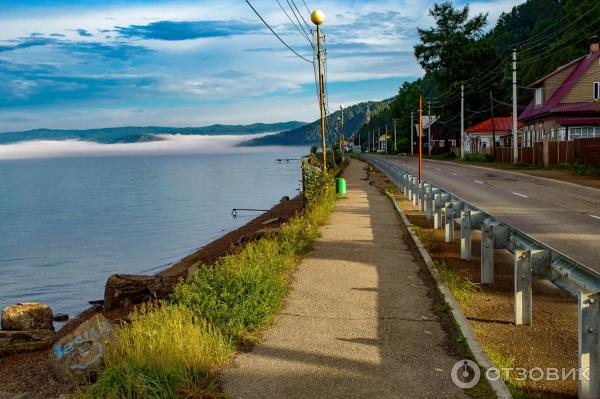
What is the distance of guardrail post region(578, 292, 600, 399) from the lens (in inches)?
205

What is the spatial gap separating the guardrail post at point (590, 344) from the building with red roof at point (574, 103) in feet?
146

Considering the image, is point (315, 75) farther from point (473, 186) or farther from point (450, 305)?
point (450, 305)

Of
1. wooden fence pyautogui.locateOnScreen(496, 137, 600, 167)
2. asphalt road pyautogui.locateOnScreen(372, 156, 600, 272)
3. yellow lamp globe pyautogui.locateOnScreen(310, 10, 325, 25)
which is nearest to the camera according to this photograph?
asphalt road pyautogui.locateOnScreen(372, 156, 600, 272)

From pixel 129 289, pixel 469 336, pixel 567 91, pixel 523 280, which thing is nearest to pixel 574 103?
pixel 567 91

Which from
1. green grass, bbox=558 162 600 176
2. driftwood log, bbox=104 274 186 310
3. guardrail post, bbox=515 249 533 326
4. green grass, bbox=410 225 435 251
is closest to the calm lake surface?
driftwood log, bbox=104 274 186 310

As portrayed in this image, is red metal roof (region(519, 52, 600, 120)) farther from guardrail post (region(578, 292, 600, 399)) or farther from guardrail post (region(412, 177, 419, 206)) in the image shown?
guardrail post (region(578, 292, 600, 399))

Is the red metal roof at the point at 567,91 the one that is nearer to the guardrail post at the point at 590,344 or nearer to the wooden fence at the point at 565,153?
the wooden fence at the point at 565,153

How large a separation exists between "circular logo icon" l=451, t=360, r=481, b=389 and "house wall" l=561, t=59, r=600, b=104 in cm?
4740

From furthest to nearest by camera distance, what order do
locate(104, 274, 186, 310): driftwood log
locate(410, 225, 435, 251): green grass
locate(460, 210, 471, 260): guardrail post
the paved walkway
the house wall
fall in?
the house wall, locate(104, 274, 186, 310): driftwood log, locate(410, 225, 435, 251): green grass, locate(460, 210, 471, 260): guardrail post, the paved walkway

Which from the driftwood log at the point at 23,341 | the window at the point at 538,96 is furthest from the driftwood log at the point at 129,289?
the window at the point at 538,96

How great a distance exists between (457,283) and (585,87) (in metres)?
44.9

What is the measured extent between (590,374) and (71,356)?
588 cm

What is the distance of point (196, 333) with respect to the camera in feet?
20.9

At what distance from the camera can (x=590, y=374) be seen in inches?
206
